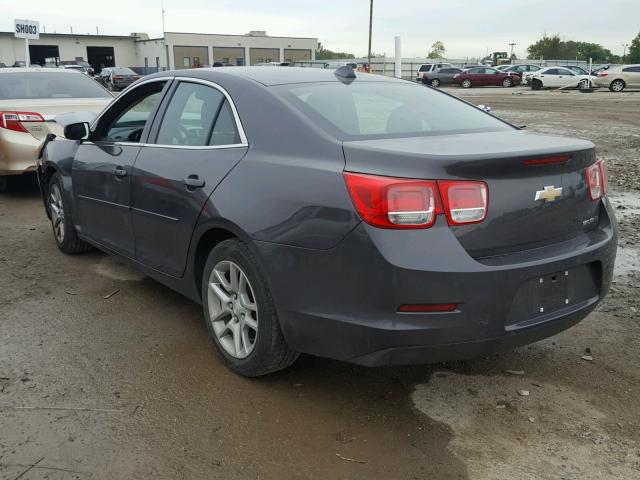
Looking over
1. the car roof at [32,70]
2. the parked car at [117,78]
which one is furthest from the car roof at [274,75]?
the parked car at [117,78]

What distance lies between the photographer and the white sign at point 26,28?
20.7 metres

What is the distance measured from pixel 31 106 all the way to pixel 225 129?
525cm

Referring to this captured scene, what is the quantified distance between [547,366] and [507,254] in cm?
113

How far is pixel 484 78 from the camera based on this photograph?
4312cm

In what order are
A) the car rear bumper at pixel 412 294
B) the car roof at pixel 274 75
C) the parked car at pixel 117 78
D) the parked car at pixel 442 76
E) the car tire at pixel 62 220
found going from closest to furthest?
the car rear bumper at pixel 412 294
the car roof at pixel 274 75
the car tire at pixel 62 220
the parked car at pixel 117 78
the parked car at pixel 442 76

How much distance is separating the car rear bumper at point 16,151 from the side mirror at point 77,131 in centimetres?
337

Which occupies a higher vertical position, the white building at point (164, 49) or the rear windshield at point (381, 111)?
the white building at point (164, 49)

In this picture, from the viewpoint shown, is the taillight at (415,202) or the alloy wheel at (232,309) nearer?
the taillight at (415,202)

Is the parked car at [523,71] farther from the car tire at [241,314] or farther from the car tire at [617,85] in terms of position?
the car tire at [241,314]

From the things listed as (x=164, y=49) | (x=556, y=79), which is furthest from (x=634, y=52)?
(x=556, y=79)

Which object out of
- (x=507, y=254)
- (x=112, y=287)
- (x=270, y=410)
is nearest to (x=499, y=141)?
(x=507, y=254)

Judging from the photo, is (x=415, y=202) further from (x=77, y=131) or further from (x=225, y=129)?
(x=77, y=131)

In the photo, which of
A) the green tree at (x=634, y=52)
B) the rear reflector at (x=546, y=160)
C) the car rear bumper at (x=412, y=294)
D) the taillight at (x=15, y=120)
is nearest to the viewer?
the car rear bumper at (x=412, y=294)

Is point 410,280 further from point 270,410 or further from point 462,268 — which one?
point 270,410
